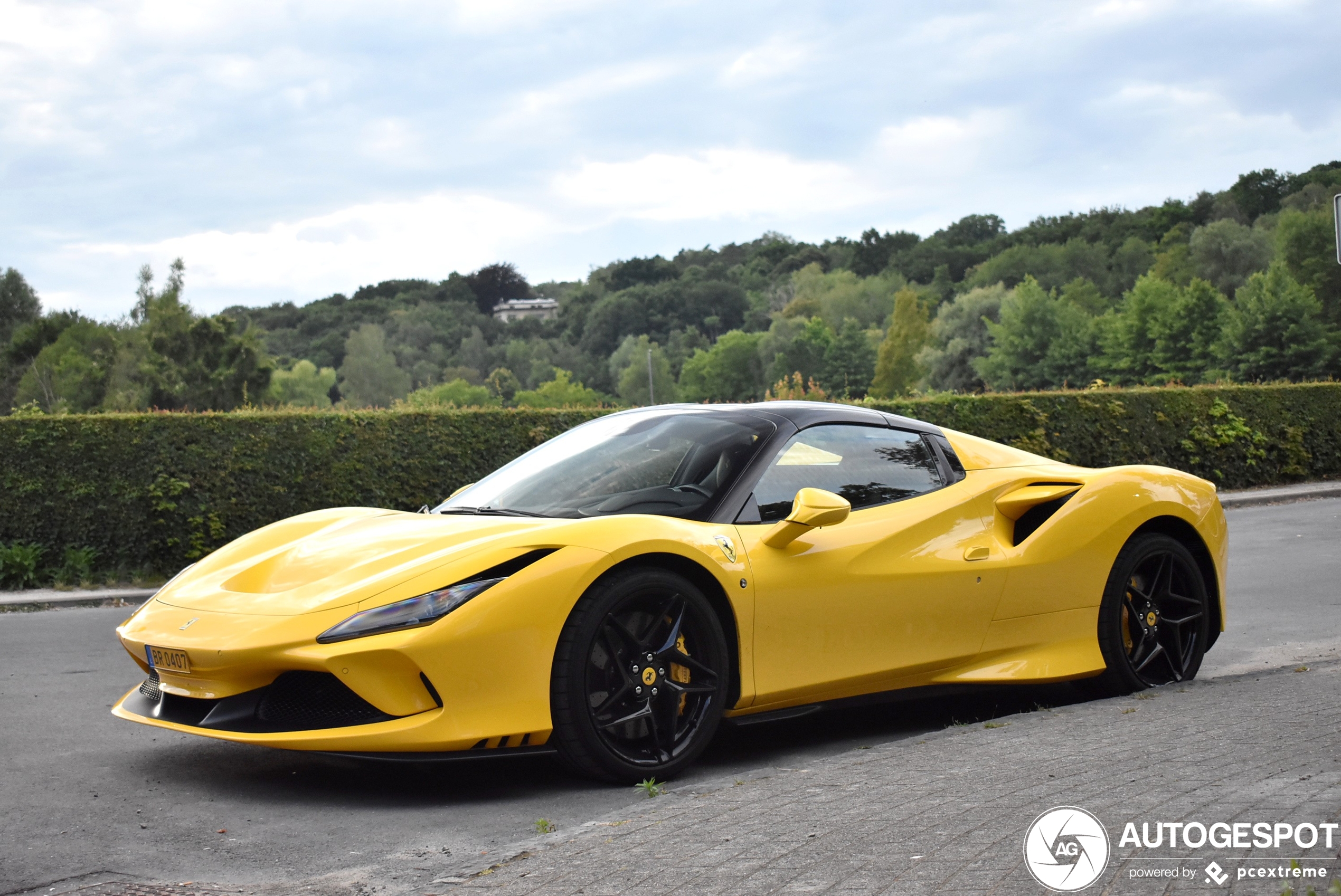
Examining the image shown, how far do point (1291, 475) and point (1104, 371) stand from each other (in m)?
77.8

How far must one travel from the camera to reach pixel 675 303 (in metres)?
162

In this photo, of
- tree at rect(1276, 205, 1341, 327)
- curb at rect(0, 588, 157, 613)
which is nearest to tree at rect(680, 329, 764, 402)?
tree at rect(1276, 205, 1341, 327)

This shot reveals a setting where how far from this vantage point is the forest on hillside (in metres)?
72.0

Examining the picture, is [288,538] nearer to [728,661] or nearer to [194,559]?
[728,661]

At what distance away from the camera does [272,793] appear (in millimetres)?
4496

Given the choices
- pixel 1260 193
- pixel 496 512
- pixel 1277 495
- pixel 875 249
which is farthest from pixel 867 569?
pixel 875 249

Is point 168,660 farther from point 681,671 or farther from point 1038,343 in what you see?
point 1038,343

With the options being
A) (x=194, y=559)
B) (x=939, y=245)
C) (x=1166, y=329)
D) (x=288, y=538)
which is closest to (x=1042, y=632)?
(x=288, y=538)

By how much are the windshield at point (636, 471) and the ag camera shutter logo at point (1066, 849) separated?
6.38 feet

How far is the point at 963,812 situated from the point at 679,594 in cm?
136

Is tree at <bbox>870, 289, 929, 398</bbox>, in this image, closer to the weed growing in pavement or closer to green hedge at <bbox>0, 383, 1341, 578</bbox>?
green hedge at <bbox>0, 383, 1341, 578</bbox>

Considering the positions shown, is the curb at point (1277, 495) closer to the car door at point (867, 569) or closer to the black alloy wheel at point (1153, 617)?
the black alloy wheel at point (1153, 617)

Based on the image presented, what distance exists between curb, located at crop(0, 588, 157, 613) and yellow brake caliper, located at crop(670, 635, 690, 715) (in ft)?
26.8

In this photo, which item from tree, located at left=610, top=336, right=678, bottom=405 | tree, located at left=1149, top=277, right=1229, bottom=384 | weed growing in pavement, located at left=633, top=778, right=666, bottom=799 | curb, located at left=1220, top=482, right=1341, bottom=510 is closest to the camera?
weed growing in pavement, located at left=633, top=778, right=666, bottom=799
